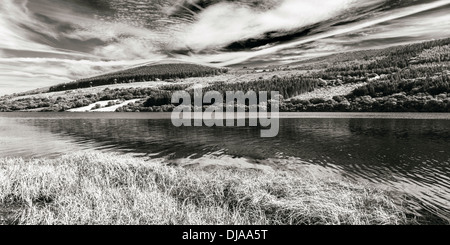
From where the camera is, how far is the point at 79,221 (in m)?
8.78

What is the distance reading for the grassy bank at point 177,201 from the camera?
9.14 metres

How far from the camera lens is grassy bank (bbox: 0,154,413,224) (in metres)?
9.14

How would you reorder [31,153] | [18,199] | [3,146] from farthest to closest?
[3,146] → [31,153] → [18,199]

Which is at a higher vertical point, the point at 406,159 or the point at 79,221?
the point at 79,221

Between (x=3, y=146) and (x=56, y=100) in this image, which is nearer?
(x=3, y=146)

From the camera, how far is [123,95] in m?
175

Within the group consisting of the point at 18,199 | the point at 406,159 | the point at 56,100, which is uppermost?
the point at 56,100

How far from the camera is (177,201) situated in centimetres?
1125

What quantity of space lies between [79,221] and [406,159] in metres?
26.9
